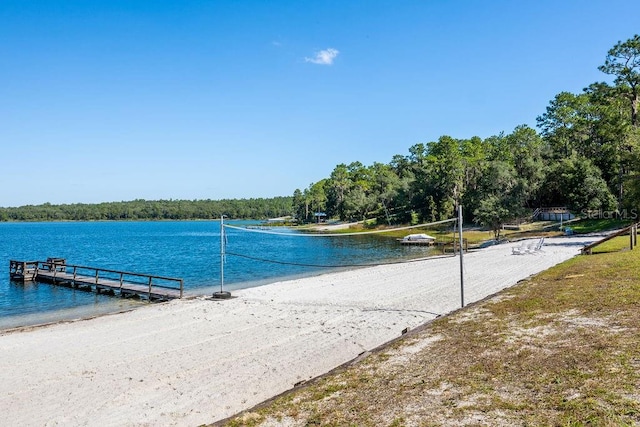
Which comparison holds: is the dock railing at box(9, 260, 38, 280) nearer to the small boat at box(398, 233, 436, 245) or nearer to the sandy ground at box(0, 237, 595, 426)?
the sandy ground at box(0, 237, 595, 426)

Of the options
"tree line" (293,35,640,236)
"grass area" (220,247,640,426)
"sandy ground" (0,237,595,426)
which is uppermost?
"tree line" (293,35,640,236)

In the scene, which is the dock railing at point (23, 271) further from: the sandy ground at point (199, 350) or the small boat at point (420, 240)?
the small boat at point (420, 240)

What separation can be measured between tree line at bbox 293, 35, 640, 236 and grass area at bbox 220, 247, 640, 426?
2738 centimetres

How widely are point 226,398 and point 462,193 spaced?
67298 millimetres

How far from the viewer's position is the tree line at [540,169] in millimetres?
39662

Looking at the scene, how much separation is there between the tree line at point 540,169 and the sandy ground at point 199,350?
975 inches

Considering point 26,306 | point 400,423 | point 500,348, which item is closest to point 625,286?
point 500,348

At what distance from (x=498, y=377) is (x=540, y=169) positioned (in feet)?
193

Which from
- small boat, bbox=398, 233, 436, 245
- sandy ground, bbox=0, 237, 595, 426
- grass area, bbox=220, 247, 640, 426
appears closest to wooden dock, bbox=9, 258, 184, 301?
sandy ground, bbox=0, 237, 595, 426

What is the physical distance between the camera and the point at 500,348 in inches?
291

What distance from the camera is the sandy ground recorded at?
8.04 metres

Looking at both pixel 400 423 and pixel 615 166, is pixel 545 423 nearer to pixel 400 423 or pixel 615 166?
pixel 400 423

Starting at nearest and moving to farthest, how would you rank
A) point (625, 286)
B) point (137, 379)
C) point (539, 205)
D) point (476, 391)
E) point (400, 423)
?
point (400, 423) < point (476, 391) < point (137, 379) < point (625, 286) < point (539, 205)

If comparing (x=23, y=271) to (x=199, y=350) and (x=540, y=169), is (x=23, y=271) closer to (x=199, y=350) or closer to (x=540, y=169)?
(x=199, y=350)
